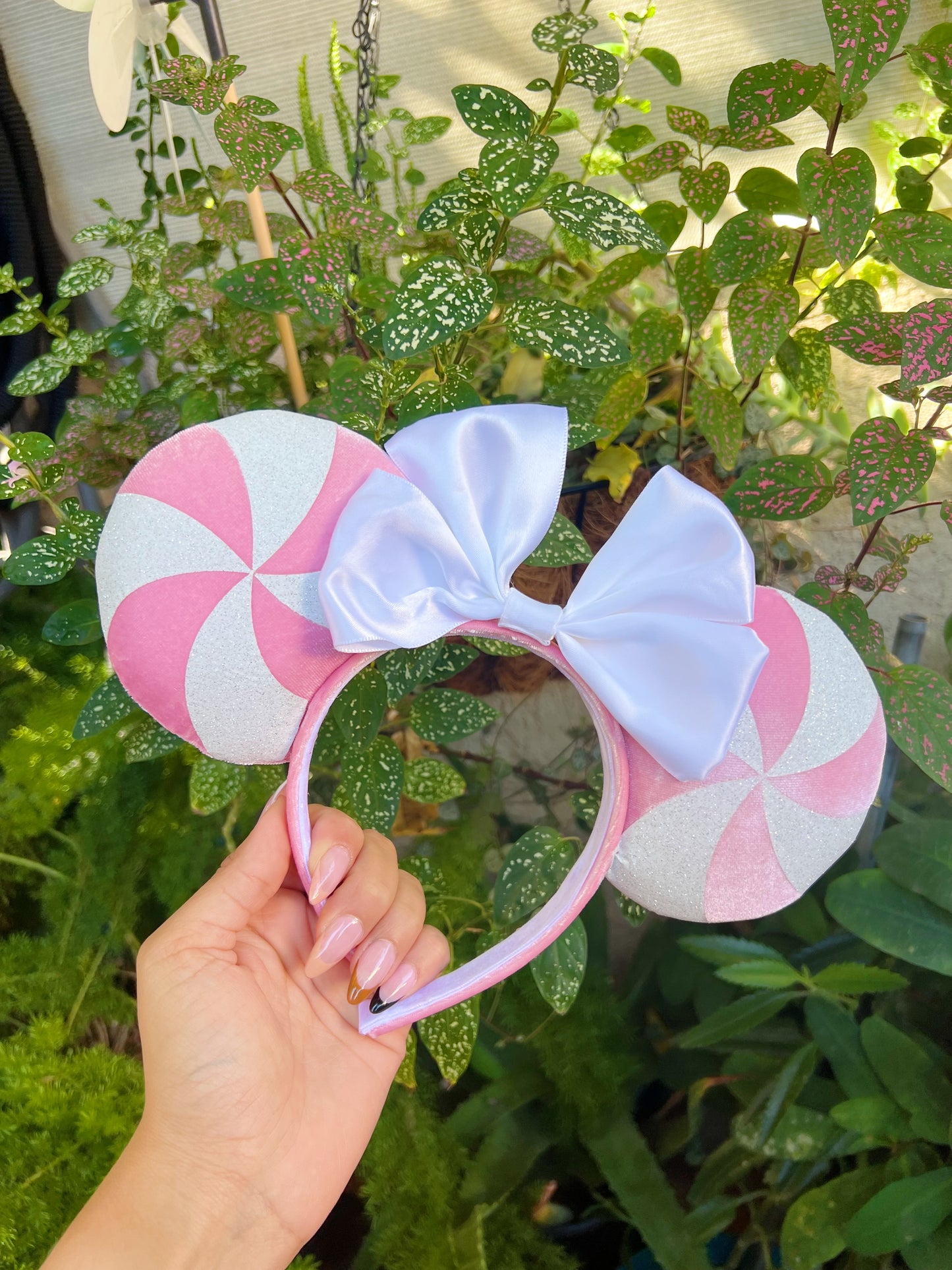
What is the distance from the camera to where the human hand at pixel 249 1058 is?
0.54 m

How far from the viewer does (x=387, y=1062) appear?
0.64 m

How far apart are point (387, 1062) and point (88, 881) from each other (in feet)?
1.80

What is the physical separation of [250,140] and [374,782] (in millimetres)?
474

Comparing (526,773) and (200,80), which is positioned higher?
(200,80)

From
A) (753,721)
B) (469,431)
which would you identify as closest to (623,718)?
(753,721)

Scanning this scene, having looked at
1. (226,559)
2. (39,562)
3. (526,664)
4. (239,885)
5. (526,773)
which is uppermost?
(226,559)

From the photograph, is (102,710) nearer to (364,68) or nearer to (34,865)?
(34,865)

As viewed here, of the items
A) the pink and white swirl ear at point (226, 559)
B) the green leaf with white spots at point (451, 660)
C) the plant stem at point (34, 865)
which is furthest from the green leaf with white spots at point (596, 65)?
the plant stem at point (34, 865)

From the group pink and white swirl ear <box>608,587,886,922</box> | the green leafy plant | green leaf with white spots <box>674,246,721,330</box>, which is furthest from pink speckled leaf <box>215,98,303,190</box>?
pink and white swirl ear <box>608,587,886,922</box>

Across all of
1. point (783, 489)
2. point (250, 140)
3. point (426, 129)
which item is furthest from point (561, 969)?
point (426, 129)

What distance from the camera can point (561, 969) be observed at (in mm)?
651

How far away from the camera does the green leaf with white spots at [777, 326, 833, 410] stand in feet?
2.43

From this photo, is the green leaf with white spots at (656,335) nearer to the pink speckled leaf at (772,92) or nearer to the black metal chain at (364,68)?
the pink speckled leaf at (772,92)

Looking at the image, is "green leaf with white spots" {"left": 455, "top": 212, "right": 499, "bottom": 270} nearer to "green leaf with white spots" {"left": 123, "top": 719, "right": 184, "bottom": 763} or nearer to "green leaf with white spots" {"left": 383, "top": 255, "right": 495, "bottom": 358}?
"green leaf with white spots" {"left": 383, "top": 255, "right": 495, "bottom": 358}
